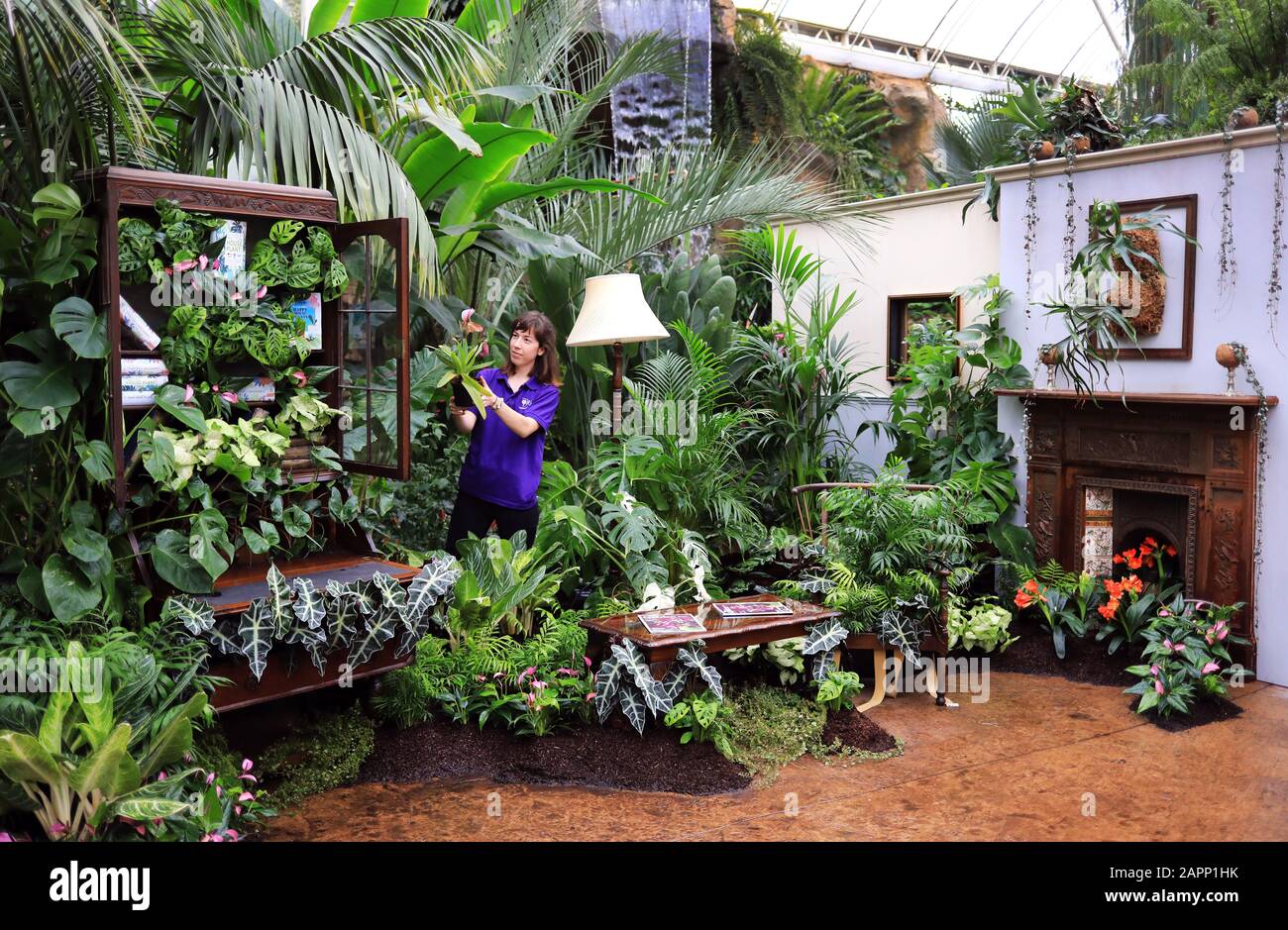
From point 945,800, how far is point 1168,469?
282cm

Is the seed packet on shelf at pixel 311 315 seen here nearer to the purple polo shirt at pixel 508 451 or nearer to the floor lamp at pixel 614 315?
the purple polo shirt at pixel 508 451

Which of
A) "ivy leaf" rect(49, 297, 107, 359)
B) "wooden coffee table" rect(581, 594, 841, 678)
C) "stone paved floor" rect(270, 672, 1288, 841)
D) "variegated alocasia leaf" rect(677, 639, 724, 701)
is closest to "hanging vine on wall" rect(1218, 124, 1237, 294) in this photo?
"stone paved floor" rect(270, 672, 1288, 841)

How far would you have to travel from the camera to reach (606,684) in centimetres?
472

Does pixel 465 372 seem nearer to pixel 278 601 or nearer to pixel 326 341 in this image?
pixel 326 341

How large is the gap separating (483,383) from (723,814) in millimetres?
2087

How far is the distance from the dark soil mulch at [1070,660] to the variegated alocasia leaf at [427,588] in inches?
124

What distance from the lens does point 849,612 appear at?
554 centimetres

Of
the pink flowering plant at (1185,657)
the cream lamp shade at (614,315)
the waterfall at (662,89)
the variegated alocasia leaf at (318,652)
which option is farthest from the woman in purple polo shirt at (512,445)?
the waterfall at (662,89)

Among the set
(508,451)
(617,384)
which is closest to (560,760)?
(508,451)

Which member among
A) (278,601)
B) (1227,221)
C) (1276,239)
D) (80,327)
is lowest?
(278,601)

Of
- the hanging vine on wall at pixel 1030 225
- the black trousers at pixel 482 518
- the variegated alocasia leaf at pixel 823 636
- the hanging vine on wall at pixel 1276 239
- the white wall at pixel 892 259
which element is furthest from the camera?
the white wall at pixel 892 259

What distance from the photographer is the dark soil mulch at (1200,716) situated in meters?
5.34

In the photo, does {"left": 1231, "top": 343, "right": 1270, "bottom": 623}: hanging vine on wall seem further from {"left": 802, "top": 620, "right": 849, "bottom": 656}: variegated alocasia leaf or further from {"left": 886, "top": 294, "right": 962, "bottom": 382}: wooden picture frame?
{"left": 886, "top": 294, "right": 962, "bottom": 382}: wooden picture frame

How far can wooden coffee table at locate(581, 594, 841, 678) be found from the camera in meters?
4.76
